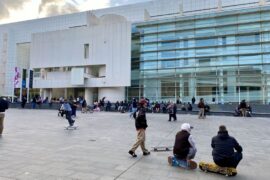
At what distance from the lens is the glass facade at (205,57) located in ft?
131

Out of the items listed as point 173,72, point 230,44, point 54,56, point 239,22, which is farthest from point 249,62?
point 54,56

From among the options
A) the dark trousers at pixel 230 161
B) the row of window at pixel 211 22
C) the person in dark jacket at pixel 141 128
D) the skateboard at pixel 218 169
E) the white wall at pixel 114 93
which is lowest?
the skateboard at pixel 218 169

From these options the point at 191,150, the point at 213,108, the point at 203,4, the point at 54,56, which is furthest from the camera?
the point at 203,4

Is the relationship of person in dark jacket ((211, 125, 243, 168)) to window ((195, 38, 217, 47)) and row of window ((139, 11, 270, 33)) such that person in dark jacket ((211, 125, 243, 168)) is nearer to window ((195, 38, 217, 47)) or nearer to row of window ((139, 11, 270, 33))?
window ((195, 38, 217, 47))

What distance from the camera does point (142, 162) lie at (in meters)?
5.94

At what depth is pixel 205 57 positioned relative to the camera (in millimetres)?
42531

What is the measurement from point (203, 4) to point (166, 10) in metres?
8.31

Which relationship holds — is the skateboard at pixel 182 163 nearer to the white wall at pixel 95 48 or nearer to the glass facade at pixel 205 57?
the glass facade at pixel 205 57

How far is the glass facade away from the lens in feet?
131

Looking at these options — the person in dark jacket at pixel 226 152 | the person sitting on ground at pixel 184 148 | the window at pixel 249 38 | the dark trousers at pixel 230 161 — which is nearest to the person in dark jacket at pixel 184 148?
the person sitting on ground at pixel 184 148

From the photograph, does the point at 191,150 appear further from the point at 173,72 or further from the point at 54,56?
the point at 54,56

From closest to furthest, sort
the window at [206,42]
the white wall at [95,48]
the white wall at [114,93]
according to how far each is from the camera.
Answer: the window at [206,42] → the white wall at [95,48] → the white wall at [114,93]

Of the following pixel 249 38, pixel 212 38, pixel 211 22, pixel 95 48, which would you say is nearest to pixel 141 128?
pixel 212 38

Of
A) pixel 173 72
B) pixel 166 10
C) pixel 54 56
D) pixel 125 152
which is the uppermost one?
pixel 166 10
